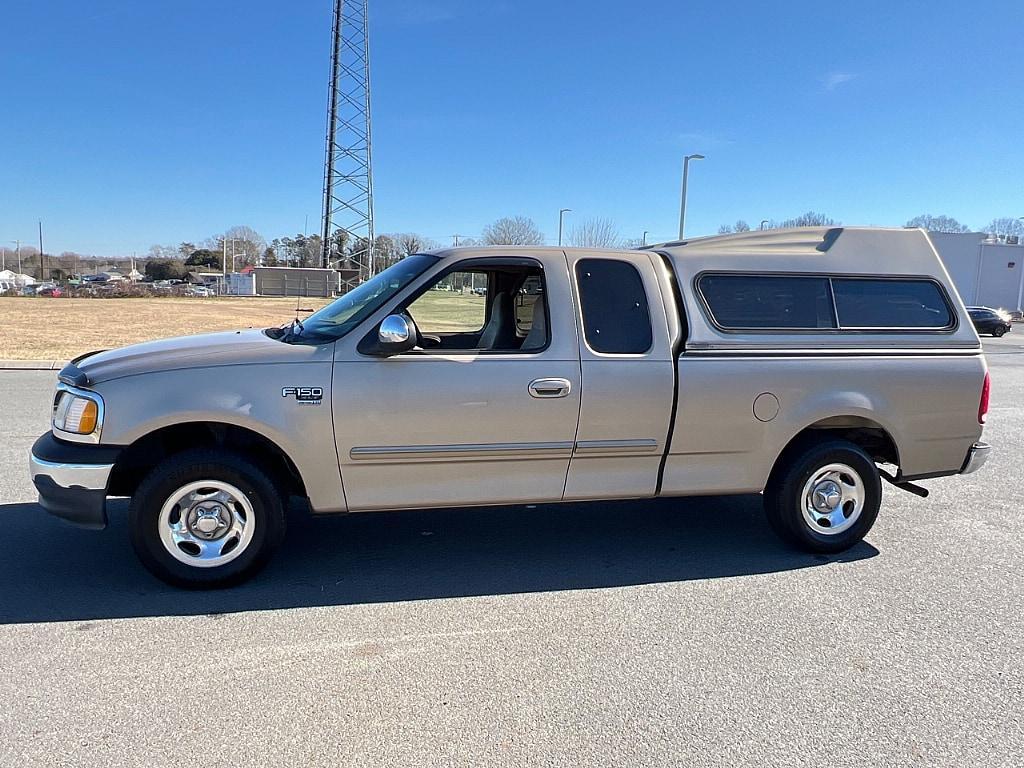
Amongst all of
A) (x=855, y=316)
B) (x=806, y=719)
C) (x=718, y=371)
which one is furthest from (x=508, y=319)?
(x=806, y=719)

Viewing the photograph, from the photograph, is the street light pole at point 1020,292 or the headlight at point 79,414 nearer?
the headlight at point 79,414

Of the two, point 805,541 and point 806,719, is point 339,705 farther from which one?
point 805,541

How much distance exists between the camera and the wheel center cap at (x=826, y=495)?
473 cm

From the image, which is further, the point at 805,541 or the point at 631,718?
the point at 805,541

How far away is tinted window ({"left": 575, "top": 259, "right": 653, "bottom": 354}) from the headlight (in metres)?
2.67

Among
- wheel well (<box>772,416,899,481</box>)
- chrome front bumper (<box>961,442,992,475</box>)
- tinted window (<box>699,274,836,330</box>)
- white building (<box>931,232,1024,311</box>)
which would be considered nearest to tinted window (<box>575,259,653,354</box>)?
tinted window (<box>699,274,836,330</box>)

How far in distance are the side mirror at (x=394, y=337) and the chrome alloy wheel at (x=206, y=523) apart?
1101mm

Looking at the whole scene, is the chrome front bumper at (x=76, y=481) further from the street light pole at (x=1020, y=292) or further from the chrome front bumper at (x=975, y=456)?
the street light pole at (x=1020, y=292)

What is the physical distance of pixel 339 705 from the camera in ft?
9.79

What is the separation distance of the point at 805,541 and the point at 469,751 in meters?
2.88

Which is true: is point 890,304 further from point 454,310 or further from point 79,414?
point 79,414

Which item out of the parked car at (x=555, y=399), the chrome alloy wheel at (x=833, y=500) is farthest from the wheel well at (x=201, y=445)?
the chrome alloy wheel at (x=833, y=500)

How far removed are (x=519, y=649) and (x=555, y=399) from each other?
139 centimetres

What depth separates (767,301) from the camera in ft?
15.4
